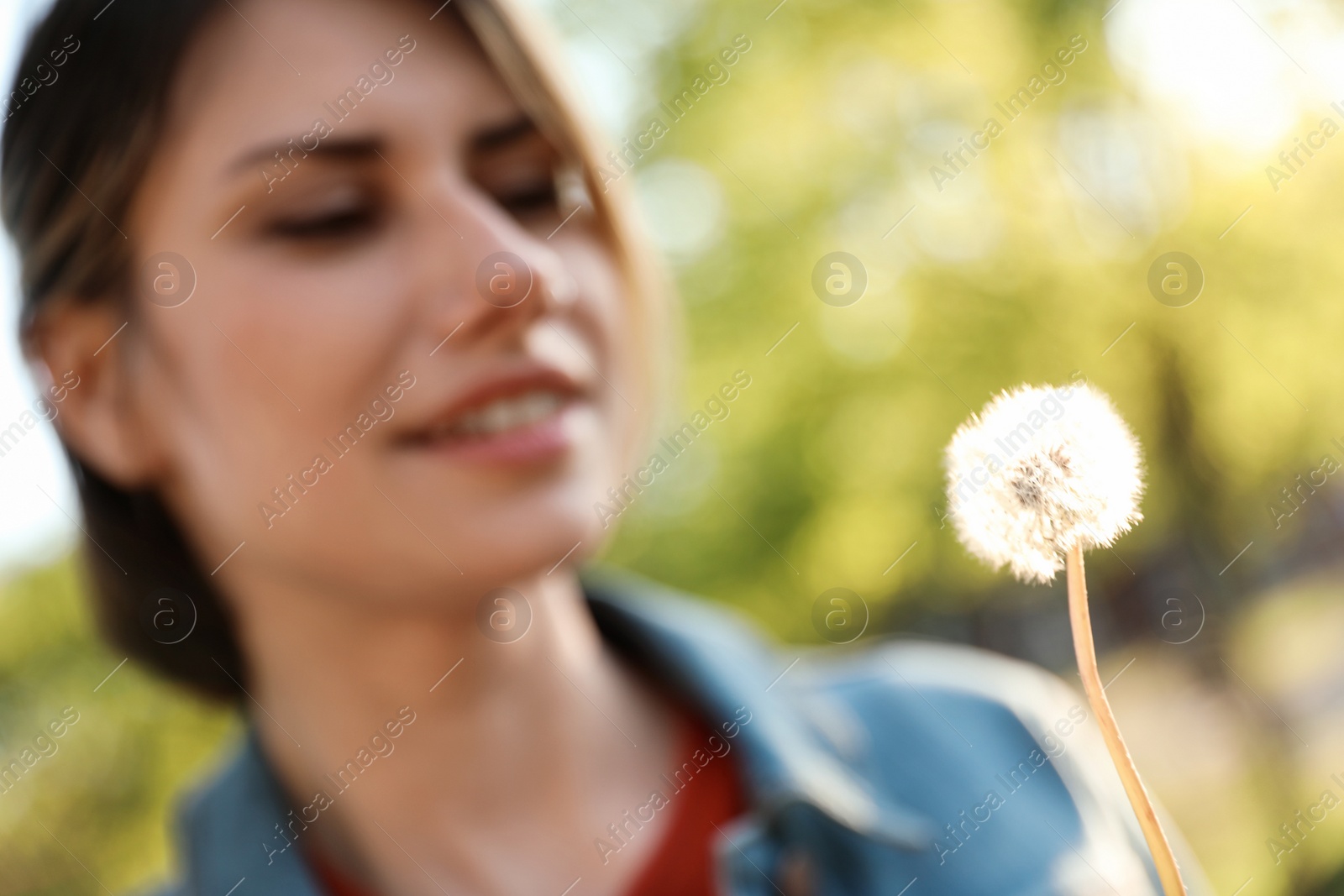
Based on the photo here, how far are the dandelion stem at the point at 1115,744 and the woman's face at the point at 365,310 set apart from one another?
2.49ft

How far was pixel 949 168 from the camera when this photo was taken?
162 inches

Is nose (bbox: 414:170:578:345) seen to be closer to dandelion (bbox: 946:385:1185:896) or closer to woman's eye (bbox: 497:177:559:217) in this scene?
woman's eye (bbox: 497:177:559:217)

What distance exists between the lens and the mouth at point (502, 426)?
1.05 metres

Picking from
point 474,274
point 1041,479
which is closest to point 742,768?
point 474,274

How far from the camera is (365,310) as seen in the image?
41.4 inches

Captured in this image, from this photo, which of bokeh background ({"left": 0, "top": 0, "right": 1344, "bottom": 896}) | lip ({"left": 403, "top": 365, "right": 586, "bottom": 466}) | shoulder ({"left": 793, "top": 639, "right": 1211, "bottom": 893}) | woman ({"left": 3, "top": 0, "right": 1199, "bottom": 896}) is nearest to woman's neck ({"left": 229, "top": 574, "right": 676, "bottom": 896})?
woman ({"left": 3, "top": 0, "right": 1199, "bottom": 896})

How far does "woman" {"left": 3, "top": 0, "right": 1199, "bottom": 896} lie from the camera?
1.06 meters

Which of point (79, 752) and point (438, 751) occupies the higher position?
point (438, 751)

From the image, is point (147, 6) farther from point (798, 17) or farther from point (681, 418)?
point (681, 418)

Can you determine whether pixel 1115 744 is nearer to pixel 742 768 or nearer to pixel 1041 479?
pixel 1041 479

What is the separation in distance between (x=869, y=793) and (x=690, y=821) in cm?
24

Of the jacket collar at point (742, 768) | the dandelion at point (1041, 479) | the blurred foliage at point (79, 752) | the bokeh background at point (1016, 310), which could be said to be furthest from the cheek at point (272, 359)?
the blurred foliage at point (79, 752)

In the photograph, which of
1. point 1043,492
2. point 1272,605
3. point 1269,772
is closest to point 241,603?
point 1043,492

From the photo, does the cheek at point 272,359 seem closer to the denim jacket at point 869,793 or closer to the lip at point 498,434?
the lip at point 498,434
